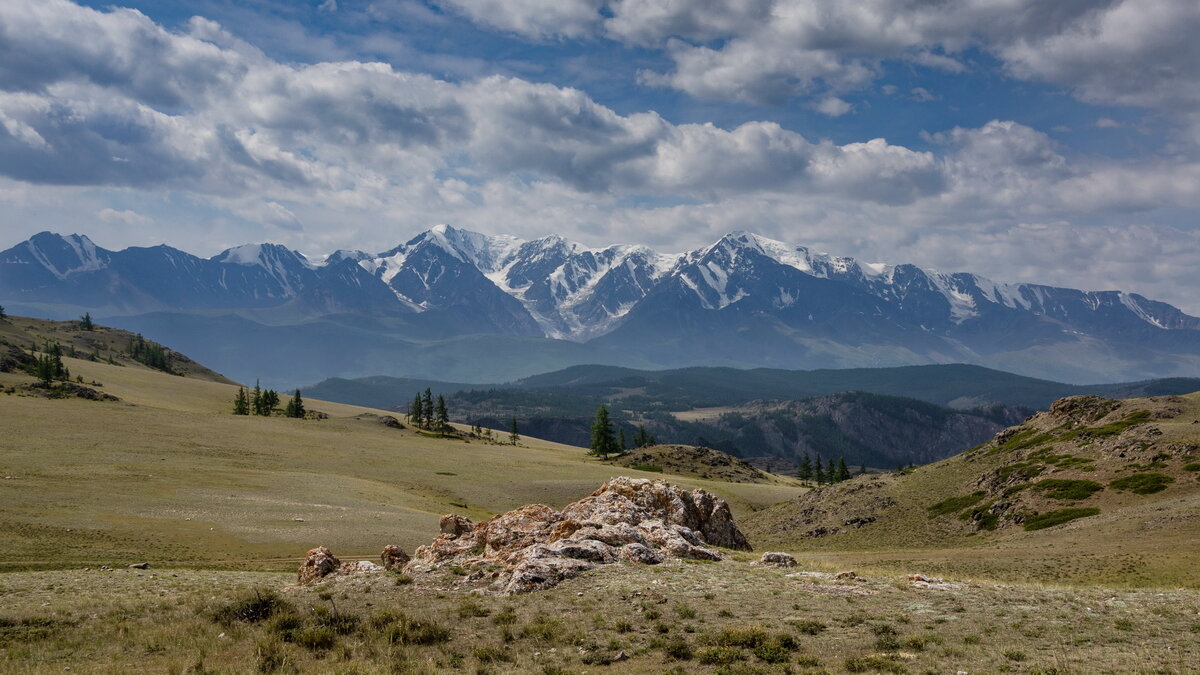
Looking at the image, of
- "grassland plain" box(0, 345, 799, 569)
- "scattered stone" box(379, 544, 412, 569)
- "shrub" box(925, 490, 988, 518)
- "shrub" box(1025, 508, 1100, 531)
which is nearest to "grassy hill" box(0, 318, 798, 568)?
"grassland plain" box(0, 345, 799, 569)

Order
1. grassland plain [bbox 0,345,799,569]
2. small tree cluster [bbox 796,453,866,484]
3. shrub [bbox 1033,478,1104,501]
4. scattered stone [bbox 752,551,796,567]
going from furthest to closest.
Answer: small tree cluster [bbox 796,453,866,484] < shrub [bbox 1033,478,1104,501] < grassland plain [bbox 0,345,799,569] < scattered stone [bbox 752,551,796,567]

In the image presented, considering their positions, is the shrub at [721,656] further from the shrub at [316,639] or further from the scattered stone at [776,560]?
the scattered stone at [776,560]

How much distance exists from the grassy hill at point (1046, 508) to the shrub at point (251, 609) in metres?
39.0

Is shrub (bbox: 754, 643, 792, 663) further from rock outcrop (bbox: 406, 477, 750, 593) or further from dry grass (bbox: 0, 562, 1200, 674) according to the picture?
rock outcrop (bbox: 406, 477, 750, 593)

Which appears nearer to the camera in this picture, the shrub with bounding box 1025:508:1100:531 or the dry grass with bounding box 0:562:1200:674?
the dry grass with bounding box 0:562:1200:674

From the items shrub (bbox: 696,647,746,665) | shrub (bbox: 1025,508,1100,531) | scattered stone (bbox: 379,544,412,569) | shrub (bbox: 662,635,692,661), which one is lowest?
shrub (bbox: 1025,508,1100,531)

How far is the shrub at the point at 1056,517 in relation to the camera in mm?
61094

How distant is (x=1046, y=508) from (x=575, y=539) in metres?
58.6

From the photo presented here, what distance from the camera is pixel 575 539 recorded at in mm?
28500

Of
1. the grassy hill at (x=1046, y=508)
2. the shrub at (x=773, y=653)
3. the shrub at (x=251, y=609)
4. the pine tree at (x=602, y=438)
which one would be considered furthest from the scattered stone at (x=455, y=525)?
the pine tree at (x=602, y=438)

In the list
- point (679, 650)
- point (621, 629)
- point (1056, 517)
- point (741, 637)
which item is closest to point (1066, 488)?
point (1056, 517)

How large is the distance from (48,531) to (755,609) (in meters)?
48.0

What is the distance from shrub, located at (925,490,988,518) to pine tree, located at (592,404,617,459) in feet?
338

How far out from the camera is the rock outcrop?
25.6m
